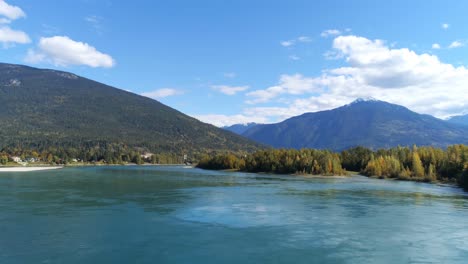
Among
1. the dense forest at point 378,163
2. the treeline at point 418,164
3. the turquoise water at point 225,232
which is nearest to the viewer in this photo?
the turquoise water at point 225,232

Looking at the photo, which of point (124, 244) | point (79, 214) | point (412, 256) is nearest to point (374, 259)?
point (412, 256)

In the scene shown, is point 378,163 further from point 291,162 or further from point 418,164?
point 291,162

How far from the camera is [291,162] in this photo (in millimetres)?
149625

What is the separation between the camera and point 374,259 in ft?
82.7

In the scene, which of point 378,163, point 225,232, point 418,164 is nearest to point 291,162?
point 378,163

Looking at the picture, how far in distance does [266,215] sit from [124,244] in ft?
57.6

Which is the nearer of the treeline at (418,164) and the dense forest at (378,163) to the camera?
the treeline at (418,164)

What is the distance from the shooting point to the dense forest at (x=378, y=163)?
110131mm

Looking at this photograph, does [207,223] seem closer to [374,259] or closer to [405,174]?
[374,259]

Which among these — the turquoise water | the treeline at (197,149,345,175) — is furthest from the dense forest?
the turquoise water

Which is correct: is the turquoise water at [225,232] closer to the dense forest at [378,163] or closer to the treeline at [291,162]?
the dense forest at [378,163]

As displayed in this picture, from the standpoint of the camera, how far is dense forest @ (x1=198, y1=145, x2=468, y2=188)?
361 ft

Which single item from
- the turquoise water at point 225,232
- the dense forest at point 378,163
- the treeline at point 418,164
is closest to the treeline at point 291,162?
the dense forest at point 378,163

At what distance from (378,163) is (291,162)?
29.8 meters
